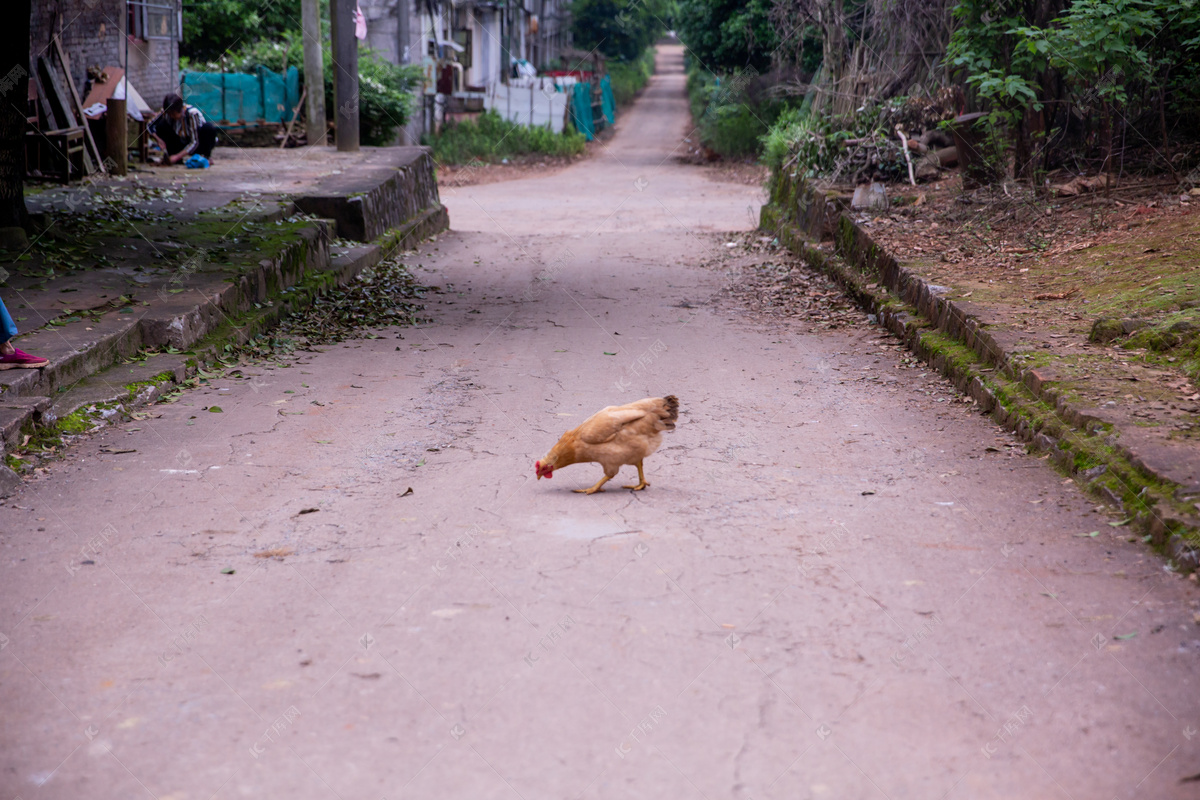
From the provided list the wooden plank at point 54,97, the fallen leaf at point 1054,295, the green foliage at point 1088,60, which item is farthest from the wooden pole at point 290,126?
the fallen leaf at point 1054,295

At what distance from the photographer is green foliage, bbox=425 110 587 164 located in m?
27.6

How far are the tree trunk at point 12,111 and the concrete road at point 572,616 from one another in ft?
14.0

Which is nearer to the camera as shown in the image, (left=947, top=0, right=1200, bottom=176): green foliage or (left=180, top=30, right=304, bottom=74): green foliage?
(left=947, top=0, right=1200, bottom=176): green foliage

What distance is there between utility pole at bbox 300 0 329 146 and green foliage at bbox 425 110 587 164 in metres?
8.68

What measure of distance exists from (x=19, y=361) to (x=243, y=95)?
1764 centimetres

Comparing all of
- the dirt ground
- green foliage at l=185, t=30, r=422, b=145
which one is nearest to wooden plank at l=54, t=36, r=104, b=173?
green foliage at l=185, t=30, r=422, b=145

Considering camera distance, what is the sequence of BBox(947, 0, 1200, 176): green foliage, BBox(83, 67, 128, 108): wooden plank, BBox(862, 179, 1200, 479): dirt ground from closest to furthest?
1. BBox(862, 179, 1200, 479): dirt ground
2. BBox(947, 0, 1200, 176): green foliage
3. BBox(83, 67, 128, 108): wooden plank

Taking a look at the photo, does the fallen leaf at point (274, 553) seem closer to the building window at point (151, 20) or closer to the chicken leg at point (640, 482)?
the chicken leg at point (640, 482)

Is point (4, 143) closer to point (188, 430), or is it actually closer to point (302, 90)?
point (188, 430)

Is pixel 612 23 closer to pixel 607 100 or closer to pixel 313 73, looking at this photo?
pixel 607 100

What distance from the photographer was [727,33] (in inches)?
1062

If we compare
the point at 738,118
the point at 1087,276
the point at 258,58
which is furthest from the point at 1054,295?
the point at 738,118

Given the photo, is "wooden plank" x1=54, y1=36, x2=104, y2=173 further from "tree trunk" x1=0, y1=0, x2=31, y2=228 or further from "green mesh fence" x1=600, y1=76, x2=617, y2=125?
"green mesh fence" x1=600, y1=76, x2=617, y2=125

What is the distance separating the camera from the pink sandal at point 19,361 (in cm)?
Answer: 590
